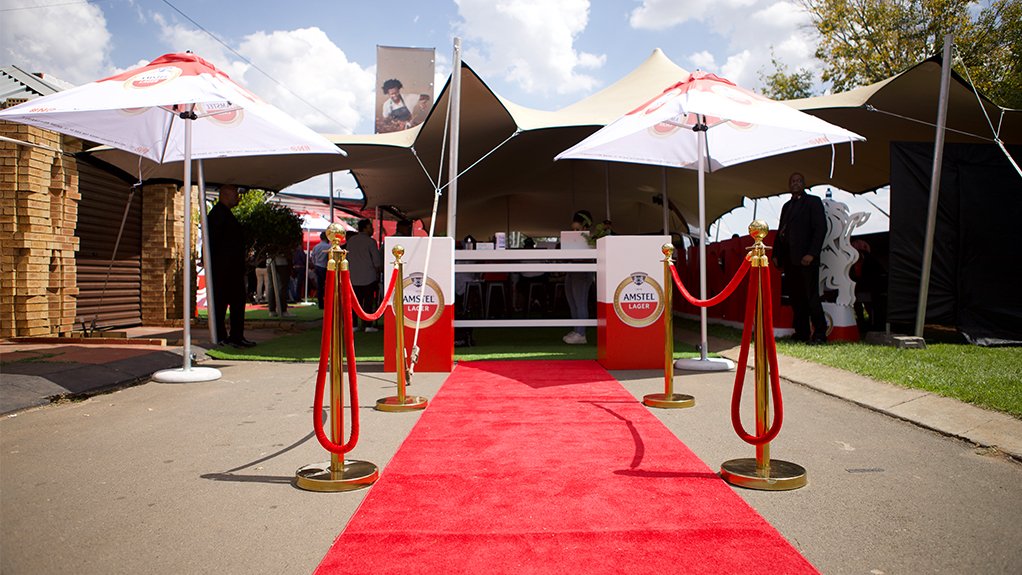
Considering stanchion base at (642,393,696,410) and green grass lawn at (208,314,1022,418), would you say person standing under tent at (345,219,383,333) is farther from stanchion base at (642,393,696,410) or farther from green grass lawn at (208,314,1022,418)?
stanchion base at (642,393,696,410)

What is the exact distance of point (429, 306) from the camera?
24.2ft

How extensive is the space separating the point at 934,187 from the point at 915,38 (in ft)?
56.8

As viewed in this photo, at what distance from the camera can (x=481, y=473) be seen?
3.62 meters

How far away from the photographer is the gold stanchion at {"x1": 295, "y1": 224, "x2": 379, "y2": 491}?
342 cm

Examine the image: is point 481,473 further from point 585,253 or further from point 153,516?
point 585,253

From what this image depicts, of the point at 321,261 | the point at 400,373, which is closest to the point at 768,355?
the point at 400,373

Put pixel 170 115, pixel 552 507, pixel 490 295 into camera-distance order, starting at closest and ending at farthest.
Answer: pixel 552 507 → pixel 170 115 → pixel 490 295

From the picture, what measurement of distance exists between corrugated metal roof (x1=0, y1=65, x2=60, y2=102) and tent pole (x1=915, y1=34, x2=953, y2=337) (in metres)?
11.5

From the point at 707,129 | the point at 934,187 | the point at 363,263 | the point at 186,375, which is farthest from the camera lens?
the point at 363,263

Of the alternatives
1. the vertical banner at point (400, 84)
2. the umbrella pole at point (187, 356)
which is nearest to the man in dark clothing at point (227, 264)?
the umbrella pole at point (187, 356)

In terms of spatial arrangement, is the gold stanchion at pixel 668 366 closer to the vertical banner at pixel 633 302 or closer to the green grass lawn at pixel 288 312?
the vertical banner at pixel 633 302

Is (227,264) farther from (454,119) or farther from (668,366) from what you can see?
(668,366)

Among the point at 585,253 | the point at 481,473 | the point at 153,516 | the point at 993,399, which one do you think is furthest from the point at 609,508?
A: the point at 585,253

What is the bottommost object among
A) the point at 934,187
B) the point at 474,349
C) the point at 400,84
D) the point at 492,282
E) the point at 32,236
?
the point at 474,349
